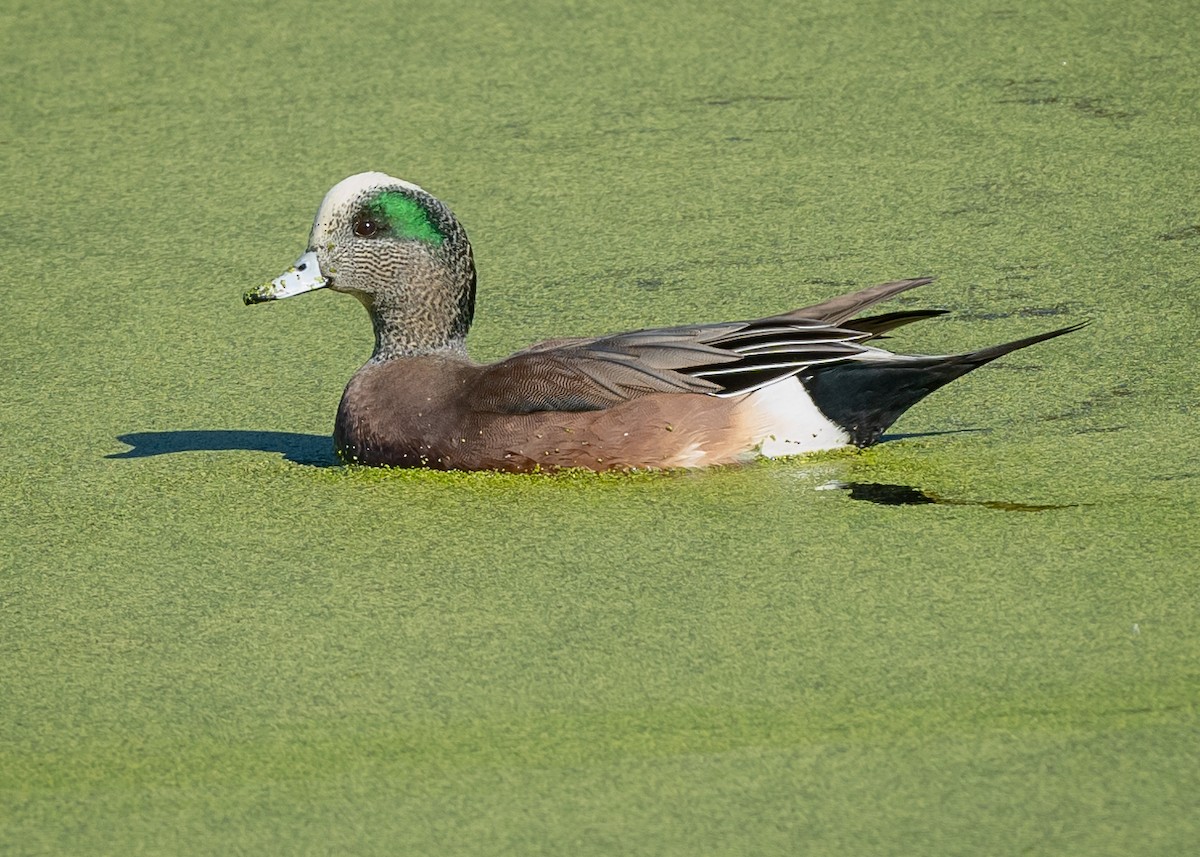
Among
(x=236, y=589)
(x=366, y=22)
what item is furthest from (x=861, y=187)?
(x=236, y=589)

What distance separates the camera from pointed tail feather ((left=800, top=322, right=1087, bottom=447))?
3709mm

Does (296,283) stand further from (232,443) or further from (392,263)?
(232,443)

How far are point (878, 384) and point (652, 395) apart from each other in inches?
17.9

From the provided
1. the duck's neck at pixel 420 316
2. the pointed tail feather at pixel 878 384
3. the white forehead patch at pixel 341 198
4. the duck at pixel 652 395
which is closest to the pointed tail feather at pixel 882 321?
the duck at pixel 652 395

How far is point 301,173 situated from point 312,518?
229cm

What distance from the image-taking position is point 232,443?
4.05 m

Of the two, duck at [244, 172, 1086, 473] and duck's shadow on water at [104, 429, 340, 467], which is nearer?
duck at [244, 172, 1086, 473]

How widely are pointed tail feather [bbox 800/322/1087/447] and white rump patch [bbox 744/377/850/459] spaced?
0.06 feet

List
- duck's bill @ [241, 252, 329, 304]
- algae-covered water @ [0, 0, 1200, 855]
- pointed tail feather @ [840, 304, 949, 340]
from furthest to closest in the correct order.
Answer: duck's bill @ [241, 252, 329, 304] < pointed tail feather @ [840, 304, 949, 340] < algae-covered water @ [0, 0, 1200, 855]

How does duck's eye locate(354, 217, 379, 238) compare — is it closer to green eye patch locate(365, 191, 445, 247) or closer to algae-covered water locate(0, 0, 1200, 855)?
green eye patch locate(365, 191, 445, 247)

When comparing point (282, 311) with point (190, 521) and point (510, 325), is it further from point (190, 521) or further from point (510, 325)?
Result: point (190, 521)

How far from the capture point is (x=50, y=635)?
3.18 metres

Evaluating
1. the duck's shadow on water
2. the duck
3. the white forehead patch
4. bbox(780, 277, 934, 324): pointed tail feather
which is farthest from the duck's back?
the white forehead patch

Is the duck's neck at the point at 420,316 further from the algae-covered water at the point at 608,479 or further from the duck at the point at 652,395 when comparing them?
the algae-covered water at the point at 608,479
